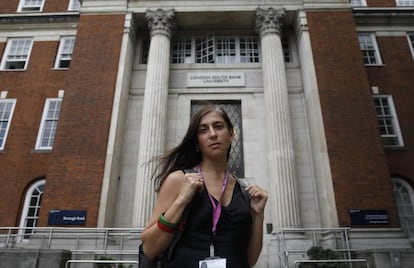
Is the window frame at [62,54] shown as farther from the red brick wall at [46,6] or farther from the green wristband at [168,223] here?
the green wristband at [168,223]

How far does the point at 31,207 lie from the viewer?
1508cm

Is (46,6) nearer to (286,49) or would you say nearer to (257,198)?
(286,49)

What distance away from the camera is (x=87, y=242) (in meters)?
11.7

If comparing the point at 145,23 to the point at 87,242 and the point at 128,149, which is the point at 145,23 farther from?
the point at 87,242

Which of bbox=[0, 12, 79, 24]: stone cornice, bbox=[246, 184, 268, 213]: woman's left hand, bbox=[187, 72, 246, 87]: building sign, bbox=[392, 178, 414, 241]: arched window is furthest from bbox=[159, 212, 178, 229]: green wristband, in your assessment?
bbox=[0, 12, 79, 24]: stone cornice

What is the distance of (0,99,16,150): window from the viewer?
643 inches

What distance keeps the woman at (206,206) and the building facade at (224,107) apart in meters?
10.1

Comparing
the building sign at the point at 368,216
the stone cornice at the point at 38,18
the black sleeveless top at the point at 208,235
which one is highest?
the stone cornice at the point at 38,18

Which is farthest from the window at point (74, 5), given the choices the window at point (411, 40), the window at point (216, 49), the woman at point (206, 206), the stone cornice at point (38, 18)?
the woman at point (206, 206)

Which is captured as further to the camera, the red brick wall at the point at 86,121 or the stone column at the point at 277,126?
the red brick wall at the point at 86,121

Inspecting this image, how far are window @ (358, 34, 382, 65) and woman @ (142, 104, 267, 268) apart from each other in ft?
60.4

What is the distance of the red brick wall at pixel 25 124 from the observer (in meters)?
15.0

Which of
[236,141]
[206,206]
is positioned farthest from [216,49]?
[206,206]

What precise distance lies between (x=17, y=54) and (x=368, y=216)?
67.6 feet
